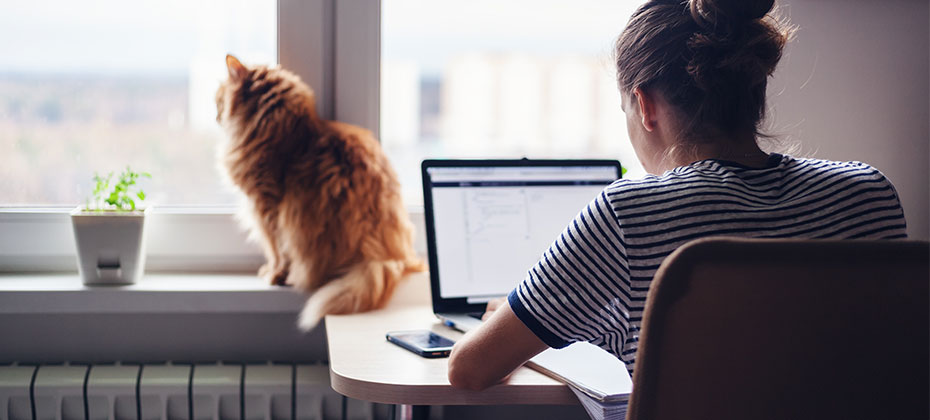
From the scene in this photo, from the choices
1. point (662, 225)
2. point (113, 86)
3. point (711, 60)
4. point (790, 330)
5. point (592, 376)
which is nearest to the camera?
point (790, 330)

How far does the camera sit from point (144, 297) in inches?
55.2

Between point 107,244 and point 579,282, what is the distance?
0.99 meters

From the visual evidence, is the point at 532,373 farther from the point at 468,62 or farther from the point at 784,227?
the point at 468,62

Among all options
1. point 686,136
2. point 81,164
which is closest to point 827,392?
point 686,136

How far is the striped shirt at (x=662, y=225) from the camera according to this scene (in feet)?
2.54

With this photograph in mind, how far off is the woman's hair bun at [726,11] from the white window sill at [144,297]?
892 mm

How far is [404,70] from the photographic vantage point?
164 centimetres

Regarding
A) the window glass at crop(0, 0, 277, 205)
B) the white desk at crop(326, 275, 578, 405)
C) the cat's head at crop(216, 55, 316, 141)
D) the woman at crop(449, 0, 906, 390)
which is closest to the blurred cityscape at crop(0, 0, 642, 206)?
the window glass at crop(0, 0, 277, 205)

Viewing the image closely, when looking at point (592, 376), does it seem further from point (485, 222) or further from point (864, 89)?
point (864, 89)

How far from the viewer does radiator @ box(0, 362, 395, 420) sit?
1.40 meters

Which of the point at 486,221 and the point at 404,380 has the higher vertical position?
the point at 486,221

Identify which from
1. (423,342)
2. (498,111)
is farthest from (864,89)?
(423,342)

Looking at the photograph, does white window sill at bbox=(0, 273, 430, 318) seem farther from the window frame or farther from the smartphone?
the smartphone

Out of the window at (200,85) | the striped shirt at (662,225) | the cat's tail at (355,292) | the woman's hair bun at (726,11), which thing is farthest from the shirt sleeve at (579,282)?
the window at (200,85)
